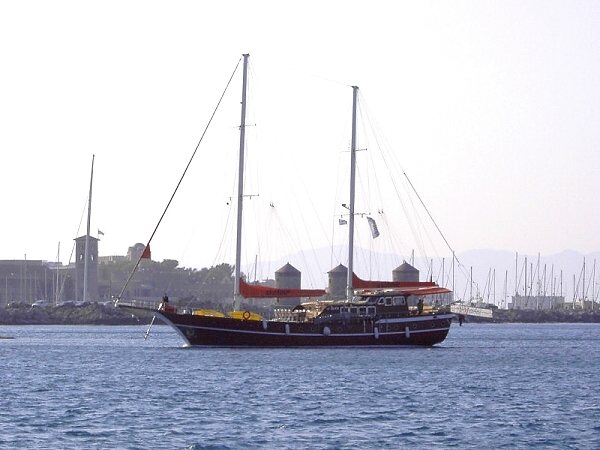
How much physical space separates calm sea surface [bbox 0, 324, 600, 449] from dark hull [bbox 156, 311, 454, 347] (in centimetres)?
159

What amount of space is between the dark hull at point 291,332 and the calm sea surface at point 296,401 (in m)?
1.59

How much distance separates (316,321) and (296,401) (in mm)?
31333

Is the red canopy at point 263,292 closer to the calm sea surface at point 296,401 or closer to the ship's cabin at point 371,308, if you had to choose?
the ship's cabin at point 371,308

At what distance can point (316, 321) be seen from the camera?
76375mm

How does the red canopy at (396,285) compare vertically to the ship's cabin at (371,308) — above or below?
above

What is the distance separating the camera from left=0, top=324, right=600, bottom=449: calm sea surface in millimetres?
35875

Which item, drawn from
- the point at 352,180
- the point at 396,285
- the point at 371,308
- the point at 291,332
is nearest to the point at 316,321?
the point at 291,332

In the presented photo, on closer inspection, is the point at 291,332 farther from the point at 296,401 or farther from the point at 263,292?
the point at 296,401

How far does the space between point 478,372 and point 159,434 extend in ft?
88.5

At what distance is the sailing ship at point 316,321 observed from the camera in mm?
74688

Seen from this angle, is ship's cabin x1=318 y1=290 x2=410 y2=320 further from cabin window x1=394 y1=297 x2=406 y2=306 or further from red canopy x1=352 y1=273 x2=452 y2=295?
red canopy x1=352 y1=273 x2=452 y2=295

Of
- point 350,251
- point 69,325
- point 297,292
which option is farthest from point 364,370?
point 69,325

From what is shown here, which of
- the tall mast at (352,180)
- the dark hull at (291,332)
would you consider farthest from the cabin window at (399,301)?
the tall mast at (352,180)

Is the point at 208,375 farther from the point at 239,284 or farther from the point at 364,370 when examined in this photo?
the point at 239,284
